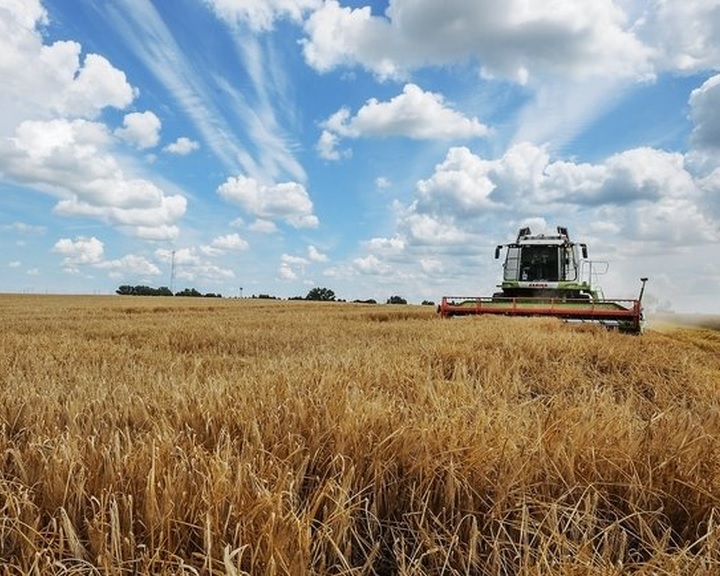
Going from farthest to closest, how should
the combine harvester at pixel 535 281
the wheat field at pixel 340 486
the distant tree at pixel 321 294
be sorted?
the distant tree at pixel 321 294 → the combine harvester at pixel 535 281 → the wheat field at pixel 340 486

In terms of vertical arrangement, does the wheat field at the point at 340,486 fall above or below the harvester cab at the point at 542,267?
below

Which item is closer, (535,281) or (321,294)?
(535,281)

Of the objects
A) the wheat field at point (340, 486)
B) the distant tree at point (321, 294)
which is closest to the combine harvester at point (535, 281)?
the wheat field at point (340, 486)

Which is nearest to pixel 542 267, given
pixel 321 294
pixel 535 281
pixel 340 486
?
pixel 535 281

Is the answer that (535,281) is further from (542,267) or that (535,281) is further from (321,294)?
(321,294)

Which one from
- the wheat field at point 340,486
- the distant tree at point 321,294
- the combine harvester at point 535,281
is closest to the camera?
the wheat field at point 340,486

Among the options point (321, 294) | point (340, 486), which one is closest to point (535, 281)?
point (340, 486)

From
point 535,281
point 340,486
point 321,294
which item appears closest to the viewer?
point 340,486

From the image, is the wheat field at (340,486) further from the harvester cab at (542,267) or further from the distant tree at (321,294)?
the distant tree at (321,294)

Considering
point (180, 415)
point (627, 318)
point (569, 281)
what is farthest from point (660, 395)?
point (569, 281)

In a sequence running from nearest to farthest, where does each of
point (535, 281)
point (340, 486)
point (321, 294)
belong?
point (340, 486) < point (535, 281) < point (321, 294)

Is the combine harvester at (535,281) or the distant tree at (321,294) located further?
the distant tree at (321,294)

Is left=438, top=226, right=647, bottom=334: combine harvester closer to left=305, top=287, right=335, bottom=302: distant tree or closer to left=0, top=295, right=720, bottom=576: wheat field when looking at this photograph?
left=0, top=295, right=720, bottom=576: wheat field

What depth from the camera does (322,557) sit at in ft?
4.78
